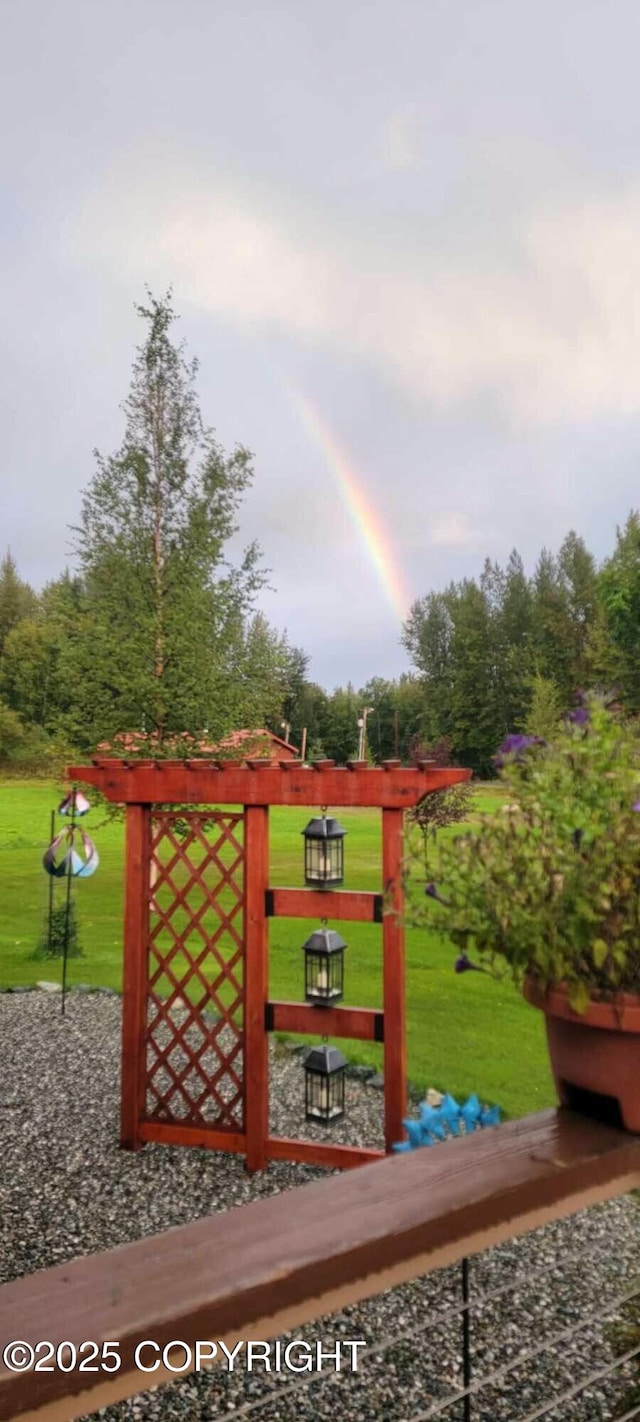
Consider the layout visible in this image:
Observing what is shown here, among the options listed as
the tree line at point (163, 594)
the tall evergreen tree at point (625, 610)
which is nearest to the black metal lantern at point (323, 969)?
the tree line at point (163, 594)

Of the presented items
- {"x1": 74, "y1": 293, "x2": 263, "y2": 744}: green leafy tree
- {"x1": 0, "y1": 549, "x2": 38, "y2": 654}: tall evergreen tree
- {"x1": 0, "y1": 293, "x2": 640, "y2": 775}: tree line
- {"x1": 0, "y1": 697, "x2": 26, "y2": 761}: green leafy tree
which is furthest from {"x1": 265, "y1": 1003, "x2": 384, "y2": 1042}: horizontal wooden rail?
{"x1": 0, "y1": 549, "x2": 38, "y2": 654}: tall evergreen tree

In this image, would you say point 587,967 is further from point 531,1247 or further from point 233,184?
point 233,184

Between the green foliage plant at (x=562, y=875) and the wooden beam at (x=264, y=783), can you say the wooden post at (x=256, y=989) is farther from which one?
the green foliage plant at (x=562, y=875)

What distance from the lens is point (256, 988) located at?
3812 millimetres

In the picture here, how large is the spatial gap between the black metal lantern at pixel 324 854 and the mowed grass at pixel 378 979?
89 centimetres

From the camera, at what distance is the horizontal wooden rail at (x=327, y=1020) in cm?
366

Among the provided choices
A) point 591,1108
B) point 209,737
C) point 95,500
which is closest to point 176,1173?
point 591,1108

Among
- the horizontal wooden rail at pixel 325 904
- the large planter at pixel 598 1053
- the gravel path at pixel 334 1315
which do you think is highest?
the large planter at pixel 598 1053

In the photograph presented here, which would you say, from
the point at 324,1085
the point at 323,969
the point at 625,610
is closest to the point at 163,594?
the point at 323,969

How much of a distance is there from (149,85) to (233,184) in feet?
6.56

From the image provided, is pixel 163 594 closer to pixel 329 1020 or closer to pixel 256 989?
pixel 256 989

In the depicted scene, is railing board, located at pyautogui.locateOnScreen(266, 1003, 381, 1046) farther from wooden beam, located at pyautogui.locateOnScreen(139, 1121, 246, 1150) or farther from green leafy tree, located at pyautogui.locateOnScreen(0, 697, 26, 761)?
green leafy tree, located at pyautogui.locateOnScreen(0, 697, 26, 761)

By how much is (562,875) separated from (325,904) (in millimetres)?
2804

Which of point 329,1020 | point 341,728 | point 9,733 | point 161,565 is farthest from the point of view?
point 341,728
